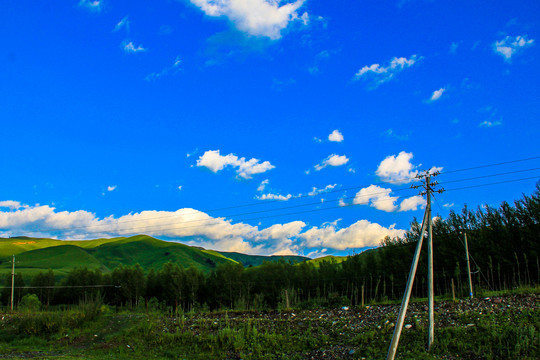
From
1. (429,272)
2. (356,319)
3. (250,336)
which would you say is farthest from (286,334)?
(429,272)

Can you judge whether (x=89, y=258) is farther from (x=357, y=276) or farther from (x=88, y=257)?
(x=357, y=276)

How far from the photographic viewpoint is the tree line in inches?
1606

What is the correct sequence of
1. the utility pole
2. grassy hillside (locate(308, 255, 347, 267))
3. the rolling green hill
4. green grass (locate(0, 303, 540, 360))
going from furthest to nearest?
the rolling green hill
grassy hillside (locate(308, 255, 347, 267))
green grass (locate(0, 303, 540, 360))
the utility pole

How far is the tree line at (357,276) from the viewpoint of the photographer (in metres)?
40.8

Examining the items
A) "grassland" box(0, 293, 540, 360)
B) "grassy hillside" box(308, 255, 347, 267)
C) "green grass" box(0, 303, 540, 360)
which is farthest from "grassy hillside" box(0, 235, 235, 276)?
"grassland" box(0, 293, 540, 360)

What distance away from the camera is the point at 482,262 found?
140ft

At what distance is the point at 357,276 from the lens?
54938mm

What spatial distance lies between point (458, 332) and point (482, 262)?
90.7 ft

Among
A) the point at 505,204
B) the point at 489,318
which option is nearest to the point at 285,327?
the point at 489,318

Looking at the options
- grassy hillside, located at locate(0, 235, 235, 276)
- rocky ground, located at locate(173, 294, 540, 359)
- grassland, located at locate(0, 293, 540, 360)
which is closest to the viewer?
grassland, located at locate(0, 293, 540, 360)

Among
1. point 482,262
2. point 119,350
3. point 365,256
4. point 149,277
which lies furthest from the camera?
point 149,277

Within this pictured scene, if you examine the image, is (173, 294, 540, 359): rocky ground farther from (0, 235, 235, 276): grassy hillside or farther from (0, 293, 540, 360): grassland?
(0, 235, 235, 276): grassy hillside

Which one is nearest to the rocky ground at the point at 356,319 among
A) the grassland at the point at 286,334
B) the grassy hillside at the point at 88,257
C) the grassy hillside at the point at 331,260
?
the grassland at the point at 286,334

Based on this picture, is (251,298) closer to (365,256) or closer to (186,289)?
(186,289)
